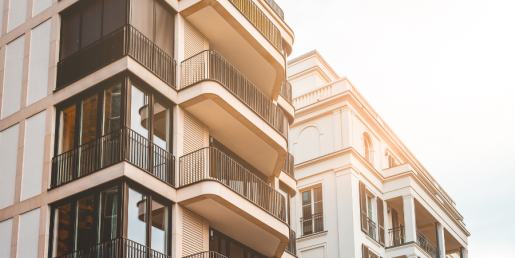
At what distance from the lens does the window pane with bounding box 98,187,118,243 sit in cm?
2066

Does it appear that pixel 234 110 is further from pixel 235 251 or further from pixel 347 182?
pixel 347 182

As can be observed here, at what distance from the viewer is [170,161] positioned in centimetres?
2355

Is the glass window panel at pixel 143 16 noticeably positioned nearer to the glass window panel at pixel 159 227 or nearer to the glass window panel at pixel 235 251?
the glass window panel at pixel 159 227

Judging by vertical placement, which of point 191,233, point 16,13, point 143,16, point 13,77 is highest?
point 16,13

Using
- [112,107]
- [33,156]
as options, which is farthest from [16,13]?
[112,107]

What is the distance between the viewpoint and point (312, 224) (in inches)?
1581

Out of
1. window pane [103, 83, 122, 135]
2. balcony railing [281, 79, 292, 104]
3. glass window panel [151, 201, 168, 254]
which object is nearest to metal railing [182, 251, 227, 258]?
glass window panel [151, 201, 168, 254]

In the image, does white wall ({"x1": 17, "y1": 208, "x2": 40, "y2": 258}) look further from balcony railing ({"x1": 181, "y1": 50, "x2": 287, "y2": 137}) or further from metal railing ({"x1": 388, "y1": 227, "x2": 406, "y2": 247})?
metal railing ({"x1": 388, "y1": 227, "x2": 406, "y2": 247})

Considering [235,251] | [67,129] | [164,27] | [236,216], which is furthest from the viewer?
[235,251]

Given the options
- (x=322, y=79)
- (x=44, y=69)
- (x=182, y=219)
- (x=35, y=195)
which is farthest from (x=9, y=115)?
(x=322, y=79)

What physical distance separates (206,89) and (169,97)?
1.28 metres

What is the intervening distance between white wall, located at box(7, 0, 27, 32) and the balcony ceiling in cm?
623

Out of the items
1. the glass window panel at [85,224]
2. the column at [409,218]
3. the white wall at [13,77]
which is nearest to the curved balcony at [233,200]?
the glass window panel at [85,224]

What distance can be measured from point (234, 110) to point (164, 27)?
3791mm
